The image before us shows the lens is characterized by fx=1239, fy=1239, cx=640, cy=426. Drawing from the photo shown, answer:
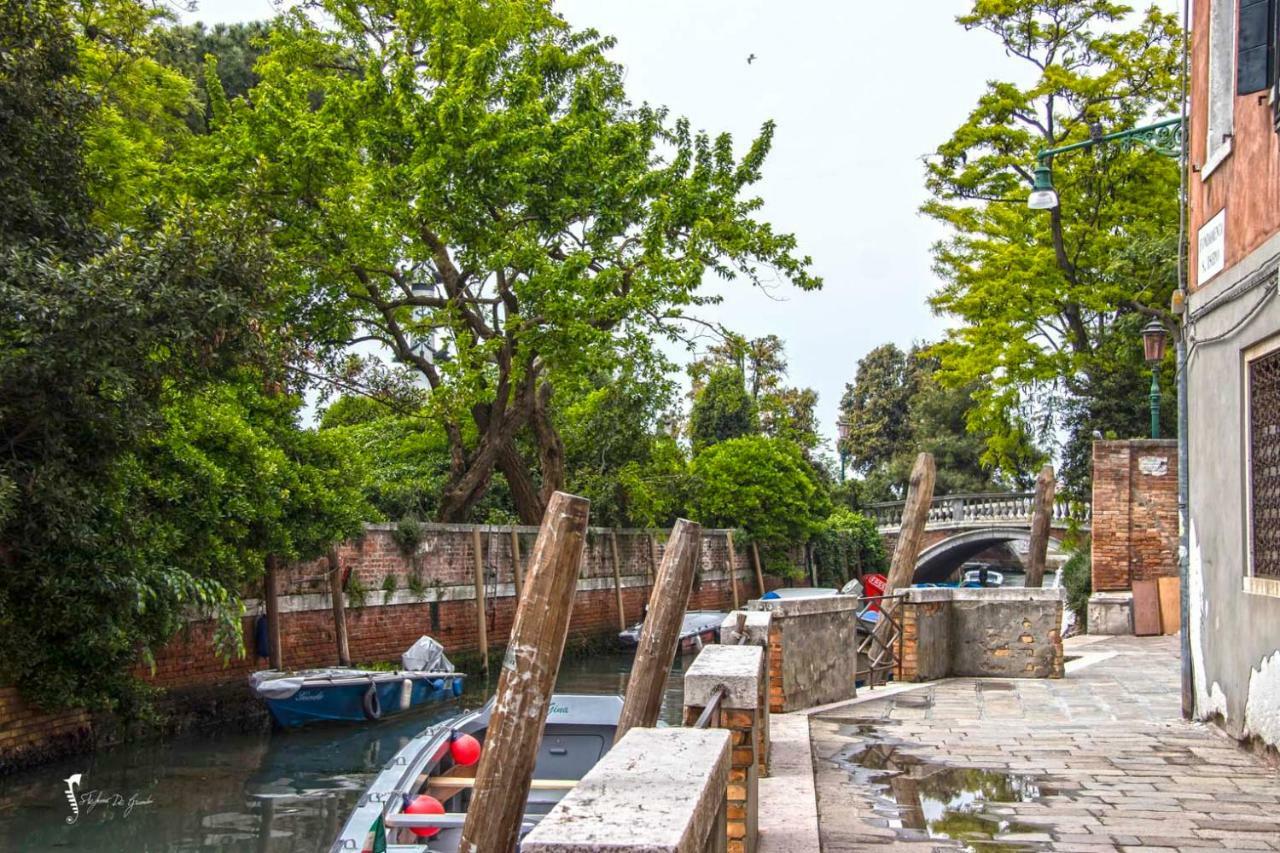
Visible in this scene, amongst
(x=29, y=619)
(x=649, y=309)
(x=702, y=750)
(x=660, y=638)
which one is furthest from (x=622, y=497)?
(x=702, y=750)

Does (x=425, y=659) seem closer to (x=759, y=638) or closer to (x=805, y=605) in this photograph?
(x=805, y=605)

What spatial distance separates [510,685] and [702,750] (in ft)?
5.87

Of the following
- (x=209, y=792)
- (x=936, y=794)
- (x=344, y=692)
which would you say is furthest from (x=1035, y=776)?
(x=344, y=692)

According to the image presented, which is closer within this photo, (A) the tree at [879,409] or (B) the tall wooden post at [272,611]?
(B) the tall wooden post at [272,611]

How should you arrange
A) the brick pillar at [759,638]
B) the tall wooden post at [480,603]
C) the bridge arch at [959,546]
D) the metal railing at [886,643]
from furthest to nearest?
the bridge arch at [959,546]
the tall wooden post at [480,603]
the metal railing at [886,643]
the brick pillar at [759,638]

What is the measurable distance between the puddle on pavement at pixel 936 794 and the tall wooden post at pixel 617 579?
1915 cm

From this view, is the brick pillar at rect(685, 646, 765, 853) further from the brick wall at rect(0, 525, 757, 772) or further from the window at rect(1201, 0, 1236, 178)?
the brick wall at rect(0, 525, 757, 772)

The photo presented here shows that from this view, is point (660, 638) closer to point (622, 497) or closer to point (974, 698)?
point (974, 698)

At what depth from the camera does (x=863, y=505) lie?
47375mm

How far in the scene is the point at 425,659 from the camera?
57.1 ft

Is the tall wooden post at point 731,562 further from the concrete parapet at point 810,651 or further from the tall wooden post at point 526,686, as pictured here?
the tall wooden post at point 526,686

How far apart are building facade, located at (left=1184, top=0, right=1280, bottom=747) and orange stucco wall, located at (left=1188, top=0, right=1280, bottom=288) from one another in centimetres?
1

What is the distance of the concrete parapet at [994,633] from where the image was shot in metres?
11.8

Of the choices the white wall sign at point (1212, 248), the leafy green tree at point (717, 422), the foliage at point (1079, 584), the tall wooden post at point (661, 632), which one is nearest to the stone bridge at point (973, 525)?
the leafy green tree at point (717, 422)
